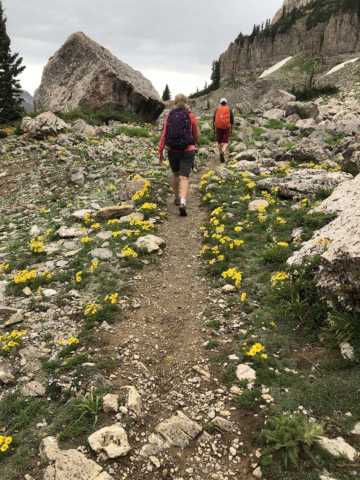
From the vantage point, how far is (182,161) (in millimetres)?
11320

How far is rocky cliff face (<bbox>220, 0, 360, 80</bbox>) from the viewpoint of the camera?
86000 millimetres

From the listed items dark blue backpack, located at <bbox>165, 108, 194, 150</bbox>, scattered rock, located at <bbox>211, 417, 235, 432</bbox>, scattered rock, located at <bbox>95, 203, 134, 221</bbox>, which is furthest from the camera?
scattered rock, located at <bbox>95, 203, 134, 221</bbox>

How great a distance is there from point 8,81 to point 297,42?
3725 inches

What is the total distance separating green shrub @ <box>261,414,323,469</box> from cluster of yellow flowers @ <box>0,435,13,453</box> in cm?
300

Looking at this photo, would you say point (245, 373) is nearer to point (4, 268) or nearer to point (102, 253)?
point (102, 253)

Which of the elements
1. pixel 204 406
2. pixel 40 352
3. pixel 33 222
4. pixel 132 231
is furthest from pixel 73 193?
pixel 204 406

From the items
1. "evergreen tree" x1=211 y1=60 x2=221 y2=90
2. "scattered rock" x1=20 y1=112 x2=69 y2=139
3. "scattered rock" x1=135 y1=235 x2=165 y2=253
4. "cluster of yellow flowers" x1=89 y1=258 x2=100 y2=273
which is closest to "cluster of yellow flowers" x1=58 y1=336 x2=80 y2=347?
"cluster of yellow flowers" x1=89 y1=258 x2=100 y2=273

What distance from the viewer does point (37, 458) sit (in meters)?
4.35

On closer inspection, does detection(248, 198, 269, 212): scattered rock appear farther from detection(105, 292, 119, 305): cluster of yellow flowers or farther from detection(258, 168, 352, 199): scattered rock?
detection(105, 292, 119, 305): cluster of yellow flowers

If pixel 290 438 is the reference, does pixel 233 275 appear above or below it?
above

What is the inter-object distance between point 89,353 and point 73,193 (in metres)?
8.98

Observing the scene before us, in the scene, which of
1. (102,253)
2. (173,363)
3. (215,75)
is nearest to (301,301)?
(173,363)

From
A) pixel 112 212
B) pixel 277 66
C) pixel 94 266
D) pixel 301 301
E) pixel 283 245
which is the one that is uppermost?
pixel 277 66

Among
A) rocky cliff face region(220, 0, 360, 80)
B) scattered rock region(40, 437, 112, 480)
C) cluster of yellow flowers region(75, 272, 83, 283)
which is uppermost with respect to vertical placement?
rocky cliff face region(220, 0, 360, 80)
